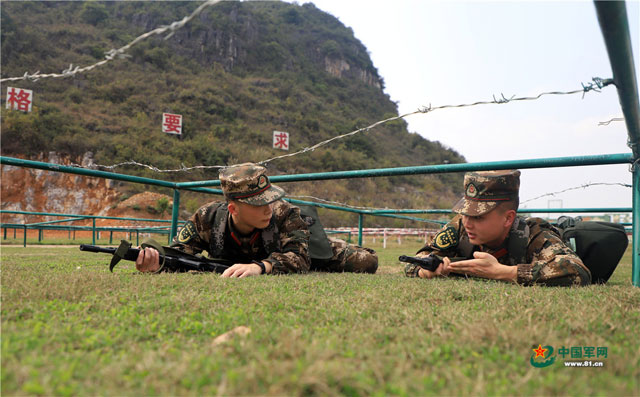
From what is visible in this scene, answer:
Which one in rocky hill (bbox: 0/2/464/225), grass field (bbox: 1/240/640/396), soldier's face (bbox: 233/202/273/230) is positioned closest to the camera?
grass field (bbox: 1/240/640/396)

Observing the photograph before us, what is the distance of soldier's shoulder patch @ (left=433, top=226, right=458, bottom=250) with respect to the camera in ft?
9.31

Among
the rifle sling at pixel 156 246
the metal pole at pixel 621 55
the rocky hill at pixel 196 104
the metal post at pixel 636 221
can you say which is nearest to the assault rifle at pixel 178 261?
the rifle sling at pixel 156 246

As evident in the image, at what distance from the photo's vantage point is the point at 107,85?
2967 cm

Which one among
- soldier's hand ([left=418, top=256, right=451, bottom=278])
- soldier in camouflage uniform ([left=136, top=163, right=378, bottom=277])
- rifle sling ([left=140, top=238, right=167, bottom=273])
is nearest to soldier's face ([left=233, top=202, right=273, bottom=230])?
soldier in camouflage uniform ([left=136, top=163, right=378, bottom=277])

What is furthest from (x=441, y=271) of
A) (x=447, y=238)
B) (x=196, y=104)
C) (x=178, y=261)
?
(x=196, y=104)

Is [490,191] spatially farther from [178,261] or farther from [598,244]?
[178,261]

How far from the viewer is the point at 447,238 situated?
2.86 m

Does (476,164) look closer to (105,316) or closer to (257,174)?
(257,174)

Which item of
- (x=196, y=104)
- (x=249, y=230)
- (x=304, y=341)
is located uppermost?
(x=196, y=104)

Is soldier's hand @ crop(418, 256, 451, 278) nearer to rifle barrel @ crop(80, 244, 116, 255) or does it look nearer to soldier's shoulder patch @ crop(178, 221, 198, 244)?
soldier's shoulder patch @ crop(178, 221, 198, 244)

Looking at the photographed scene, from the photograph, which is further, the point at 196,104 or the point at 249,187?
the point at 196,104

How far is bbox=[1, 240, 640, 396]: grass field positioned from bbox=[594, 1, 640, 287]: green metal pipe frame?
806 mm

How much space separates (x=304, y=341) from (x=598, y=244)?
8.12ft

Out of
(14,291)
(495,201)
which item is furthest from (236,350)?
(495,201)
